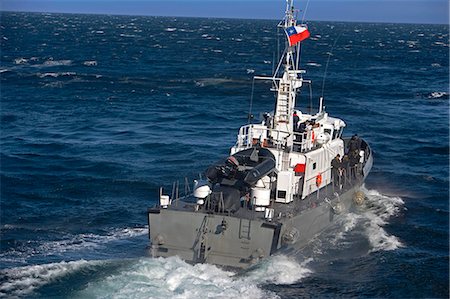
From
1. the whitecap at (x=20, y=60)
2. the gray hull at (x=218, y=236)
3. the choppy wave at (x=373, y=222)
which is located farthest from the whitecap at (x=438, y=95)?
the whitecap at (x=20, y=60)

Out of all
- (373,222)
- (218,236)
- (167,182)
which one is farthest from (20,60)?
(218,236)

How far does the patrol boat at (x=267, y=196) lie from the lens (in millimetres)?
24539

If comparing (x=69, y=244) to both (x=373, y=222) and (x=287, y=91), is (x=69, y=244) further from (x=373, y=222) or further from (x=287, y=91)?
(x=373, y=222)

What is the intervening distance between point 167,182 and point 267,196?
496 inches

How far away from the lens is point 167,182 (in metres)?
37.7

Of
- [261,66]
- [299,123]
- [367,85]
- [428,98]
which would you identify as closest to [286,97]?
[299,123]

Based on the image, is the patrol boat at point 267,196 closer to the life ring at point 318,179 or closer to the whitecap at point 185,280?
the life ring at point 318,179

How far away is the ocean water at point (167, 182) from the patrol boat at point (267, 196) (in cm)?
93

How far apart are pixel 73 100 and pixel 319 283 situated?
48341 mm

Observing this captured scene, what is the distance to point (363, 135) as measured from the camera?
52344 mm

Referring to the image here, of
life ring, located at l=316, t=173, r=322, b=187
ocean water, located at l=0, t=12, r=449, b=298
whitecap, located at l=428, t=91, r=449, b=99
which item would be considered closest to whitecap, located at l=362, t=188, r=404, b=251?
ocean water, located at l=0, t=12, r=449, b=298

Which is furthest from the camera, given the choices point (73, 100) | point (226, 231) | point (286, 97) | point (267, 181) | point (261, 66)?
point (261, 66)

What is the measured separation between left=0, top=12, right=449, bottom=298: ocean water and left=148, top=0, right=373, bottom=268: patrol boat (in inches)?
36.6

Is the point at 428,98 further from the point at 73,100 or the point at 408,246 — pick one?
the point at 408,246
